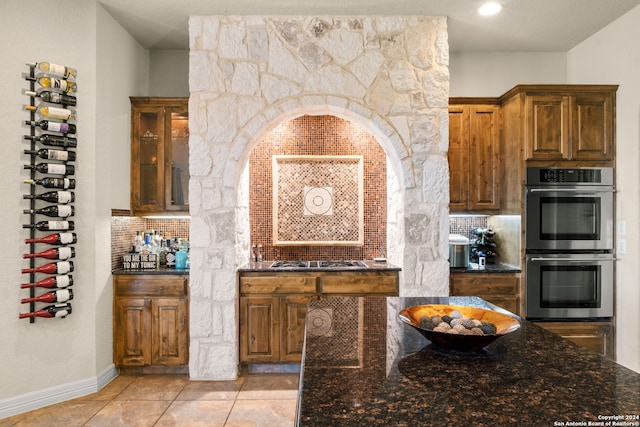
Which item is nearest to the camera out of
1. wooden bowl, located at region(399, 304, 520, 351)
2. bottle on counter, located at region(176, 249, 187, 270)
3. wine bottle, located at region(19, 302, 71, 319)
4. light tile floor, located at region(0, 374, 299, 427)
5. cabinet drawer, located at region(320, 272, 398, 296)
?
wooden bowl, located at region(399, 304, 520, 351)

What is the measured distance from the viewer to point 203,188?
3.28 meters

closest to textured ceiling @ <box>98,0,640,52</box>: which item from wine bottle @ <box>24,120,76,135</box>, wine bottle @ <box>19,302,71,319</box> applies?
wine bottle @ <box>24,120,76,135</box>

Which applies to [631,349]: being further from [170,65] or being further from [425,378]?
[170,65]

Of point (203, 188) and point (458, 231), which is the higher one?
point (203, 188)

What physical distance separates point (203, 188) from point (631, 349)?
3.82m

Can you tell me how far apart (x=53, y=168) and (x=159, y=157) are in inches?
37.1

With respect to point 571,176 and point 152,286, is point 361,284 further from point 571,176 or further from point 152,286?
point 571,176

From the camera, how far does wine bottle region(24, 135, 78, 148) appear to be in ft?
8.99

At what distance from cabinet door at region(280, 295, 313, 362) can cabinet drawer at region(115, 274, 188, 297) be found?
0.88 meters

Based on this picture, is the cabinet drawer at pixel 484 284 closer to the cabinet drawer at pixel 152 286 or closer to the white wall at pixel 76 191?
the cabinet drawer at pixel 152 286

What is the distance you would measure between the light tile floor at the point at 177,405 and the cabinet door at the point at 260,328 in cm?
21

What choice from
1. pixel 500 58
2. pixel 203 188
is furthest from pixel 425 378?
pixel 500 58

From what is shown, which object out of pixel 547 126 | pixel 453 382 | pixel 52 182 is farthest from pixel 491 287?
pixel 52 182

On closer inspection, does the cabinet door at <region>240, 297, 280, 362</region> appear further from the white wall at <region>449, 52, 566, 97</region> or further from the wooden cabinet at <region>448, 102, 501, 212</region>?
the white wall at <region>449, 52, 566, 97</region>
